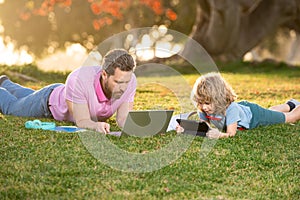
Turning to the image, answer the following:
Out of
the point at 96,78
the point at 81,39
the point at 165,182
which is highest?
the point at 96,78

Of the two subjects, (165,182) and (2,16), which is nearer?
(165,182)

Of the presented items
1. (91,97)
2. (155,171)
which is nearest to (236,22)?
(91,97)

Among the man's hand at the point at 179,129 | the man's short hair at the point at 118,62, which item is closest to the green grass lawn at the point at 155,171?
the man's hand at the point at 179,129

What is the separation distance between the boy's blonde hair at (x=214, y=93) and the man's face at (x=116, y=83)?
2.35 feet

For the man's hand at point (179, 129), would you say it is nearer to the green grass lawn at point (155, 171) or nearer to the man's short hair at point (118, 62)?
the green grass lawn at point (155, 171)

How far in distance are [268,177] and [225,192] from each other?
0.52 metres

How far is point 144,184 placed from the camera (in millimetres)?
4457

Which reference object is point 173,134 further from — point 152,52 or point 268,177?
point 152,52

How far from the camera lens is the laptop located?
5.51 metres

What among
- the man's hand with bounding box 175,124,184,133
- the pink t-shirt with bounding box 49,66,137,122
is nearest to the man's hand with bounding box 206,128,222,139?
the man's hand with bounding box 175,124,184,133

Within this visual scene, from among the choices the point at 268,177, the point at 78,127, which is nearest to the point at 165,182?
the point at 268,177

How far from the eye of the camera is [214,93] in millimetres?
5961

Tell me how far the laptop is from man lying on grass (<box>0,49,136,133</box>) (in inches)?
10.9

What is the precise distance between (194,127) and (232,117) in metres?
0.45
